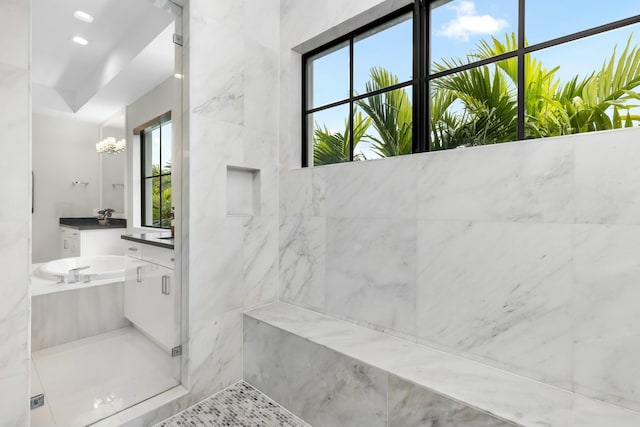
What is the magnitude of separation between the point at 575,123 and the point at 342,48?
136 cm

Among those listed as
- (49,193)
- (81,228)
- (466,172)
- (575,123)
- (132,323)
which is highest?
(575,123)

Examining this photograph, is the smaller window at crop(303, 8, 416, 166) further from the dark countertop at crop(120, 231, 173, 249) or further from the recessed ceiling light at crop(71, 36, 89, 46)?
the recessed ceiling light at crop(71, 36, 89, 46)

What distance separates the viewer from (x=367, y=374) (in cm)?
137

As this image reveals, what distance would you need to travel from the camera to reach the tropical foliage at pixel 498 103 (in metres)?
1.19

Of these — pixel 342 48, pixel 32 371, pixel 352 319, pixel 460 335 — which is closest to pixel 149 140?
pixel 32 371

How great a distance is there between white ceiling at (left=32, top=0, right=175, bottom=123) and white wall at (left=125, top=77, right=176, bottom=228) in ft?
0.13

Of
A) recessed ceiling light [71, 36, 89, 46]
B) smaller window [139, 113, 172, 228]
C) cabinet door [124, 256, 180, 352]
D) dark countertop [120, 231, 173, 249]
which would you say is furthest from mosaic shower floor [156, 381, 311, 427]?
recessed ceiling light [71, 36, 89, 46]

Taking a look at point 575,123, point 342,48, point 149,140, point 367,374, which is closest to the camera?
point 575,123

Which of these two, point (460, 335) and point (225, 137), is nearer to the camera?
point (460, 335)

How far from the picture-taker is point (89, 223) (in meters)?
1.48

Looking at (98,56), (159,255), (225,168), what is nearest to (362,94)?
(225,168)

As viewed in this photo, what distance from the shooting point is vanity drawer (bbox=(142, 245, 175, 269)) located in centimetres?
167

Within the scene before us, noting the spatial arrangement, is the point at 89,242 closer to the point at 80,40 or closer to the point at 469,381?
the point at 80,40

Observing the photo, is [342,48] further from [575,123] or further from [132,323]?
[132,323]
